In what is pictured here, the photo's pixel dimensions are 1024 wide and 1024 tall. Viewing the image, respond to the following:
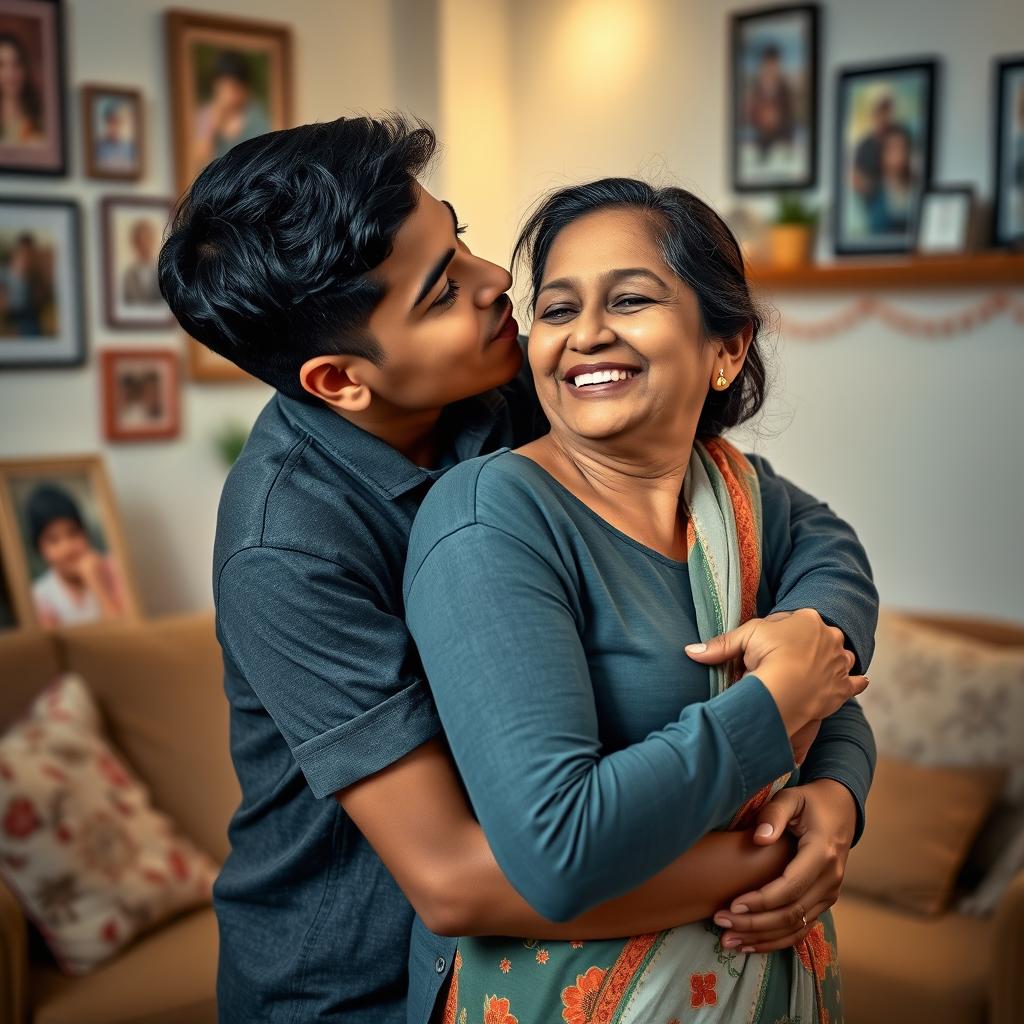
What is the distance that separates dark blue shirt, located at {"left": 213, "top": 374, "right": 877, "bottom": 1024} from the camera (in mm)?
1158

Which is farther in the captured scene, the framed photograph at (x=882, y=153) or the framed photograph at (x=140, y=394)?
the framed photograph at (x=140, y=394)

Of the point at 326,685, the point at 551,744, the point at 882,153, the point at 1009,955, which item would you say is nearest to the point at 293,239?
the point at 326,685

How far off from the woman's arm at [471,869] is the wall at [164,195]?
8.74ft

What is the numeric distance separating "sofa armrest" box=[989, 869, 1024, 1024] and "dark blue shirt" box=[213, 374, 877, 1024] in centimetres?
130

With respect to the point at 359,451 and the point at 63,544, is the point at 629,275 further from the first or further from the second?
the point at 63,544

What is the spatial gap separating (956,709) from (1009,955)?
0.77 m

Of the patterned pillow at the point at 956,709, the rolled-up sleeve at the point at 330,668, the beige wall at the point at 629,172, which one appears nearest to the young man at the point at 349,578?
the rolled-up sleeve at the point at 330,668

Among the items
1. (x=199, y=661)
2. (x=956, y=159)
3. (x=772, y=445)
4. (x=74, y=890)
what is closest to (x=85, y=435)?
(x=199, y=661)

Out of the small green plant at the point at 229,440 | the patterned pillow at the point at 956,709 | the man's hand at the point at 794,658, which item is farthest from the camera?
the small green plant at the point at 229,440

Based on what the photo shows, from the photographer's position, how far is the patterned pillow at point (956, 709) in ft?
9.87

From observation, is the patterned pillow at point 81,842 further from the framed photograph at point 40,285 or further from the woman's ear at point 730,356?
the woman's ear at point 730,356

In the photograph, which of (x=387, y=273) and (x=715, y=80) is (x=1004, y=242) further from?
(x=387, y=273)

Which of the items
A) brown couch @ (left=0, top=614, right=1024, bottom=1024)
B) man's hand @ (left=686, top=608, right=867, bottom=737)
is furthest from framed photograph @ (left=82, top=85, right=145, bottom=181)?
man's hand @ (left=686, top=608, right=867, bottom=737)

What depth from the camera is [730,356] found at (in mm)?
1370
